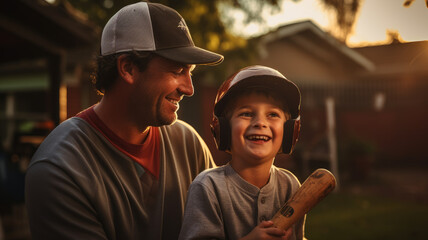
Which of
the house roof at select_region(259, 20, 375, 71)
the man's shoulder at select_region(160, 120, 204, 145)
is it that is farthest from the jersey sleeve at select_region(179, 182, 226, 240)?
the house roof at select_region(259, 20, 375, 71)

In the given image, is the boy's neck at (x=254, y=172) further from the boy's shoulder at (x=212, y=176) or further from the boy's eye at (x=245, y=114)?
the boy's eye at (x=245, y=114)

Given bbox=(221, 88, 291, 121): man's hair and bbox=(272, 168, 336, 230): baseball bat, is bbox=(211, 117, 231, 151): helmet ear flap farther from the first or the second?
bbox=(272, 168, 336, 230): baseball bat

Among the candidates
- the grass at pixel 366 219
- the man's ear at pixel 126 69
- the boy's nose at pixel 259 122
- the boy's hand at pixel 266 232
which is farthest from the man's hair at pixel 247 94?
the grass at pixel 366 219

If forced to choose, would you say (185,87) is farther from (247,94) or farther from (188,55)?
(247,94)

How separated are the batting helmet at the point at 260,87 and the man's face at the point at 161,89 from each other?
13.9 inches

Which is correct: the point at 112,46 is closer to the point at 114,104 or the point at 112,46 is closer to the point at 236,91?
the point at 114,104

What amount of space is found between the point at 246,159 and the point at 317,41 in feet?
57.4

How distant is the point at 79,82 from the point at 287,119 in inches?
480

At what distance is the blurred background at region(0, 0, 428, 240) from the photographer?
6.03m

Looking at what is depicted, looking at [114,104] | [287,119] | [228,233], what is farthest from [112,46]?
[228,233]

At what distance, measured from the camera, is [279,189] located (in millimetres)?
1809

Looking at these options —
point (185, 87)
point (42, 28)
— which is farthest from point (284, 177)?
point (42, 28)

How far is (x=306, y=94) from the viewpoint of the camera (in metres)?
15.1

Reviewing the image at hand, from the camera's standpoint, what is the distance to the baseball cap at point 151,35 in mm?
2068
